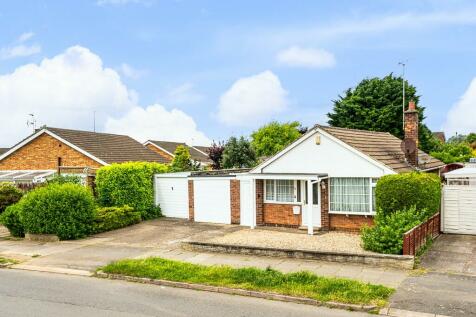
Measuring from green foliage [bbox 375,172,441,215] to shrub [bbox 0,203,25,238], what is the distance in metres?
13.9

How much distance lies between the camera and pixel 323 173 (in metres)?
18.4

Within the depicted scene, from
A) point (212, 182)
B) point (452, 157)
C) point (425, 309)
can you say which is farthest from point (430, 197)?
point (452, 157)

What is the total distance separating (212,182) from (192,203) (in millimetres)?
1636

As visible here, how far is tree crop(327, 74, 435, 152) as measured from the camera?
134 ft

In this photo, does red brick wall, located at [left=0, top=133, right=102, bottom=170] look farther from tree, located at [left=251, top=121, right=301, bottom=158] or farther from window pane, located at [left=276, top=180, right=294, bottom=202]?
tree, located at [left=251, top=121, right=301, bottom=158]

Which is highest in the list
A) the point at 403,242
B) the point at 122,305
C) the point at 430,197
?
the point at 430,197

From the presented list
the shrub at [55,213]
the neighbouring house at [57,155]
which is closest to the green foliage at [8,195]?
the neighbouring house at [57,155]

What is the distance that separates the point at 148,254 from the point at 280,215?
21.9ft

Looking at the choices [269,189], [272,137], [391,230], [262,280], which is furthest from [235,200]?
[272,137]

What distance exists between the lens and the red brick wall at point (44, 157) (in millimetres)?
25844

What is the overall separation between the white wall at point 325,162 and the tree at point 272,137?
18.7 metres

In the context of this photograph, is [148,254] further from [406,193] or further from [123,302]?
[406,193]

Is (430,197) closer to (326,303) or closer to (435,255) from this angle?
(435,255)

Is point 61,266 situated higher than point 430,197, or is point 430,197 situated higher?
point 430,197
